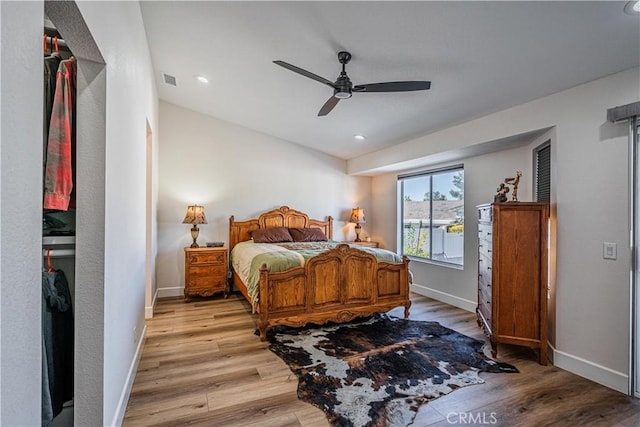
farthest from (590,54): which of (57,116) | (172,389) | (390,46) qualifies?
(172,389)

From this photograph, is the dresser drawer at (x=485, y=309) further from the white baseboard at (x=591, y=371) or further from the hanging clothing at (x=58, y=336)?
the hanging clothing at (x=58, y=336)

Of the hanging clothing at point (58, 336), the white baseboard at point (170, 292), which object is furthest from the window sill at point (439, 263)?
the hanging clothing at point (58, 336)

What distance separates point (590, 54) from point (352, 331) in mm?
3230

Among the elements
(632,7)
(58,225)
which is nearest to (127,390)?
(58,225)

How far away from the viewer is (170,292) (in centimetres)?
489

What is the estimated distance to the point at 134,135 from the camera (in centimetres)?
244

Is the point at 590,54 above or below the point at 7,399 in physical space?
above

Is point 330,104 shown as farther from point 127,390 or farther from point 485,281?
point 127,390

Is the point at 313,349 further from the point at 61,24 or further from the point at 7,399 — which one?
the point at 61,24

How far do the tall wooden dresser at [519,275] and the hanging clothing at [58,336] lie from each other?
3.27 m

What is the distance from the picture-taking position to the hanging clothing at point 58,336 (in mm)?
1561

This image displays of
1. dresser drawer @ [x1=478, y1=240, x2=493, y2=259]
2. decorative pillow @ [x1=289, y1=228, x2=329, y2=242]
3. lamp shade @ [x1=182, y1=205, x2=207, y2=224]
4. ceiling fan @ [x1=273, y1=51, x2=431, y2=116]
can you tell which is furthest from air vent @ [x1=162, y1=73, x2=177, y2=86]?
dresser drawer @ [x1=478, y1=240, x2=493, y2=259]

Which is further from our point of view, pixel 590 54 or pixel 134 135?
pixel 134 135

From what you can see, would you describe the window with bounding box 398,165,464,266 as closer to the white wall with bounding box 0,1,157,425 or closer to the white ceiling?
the white ceiling
